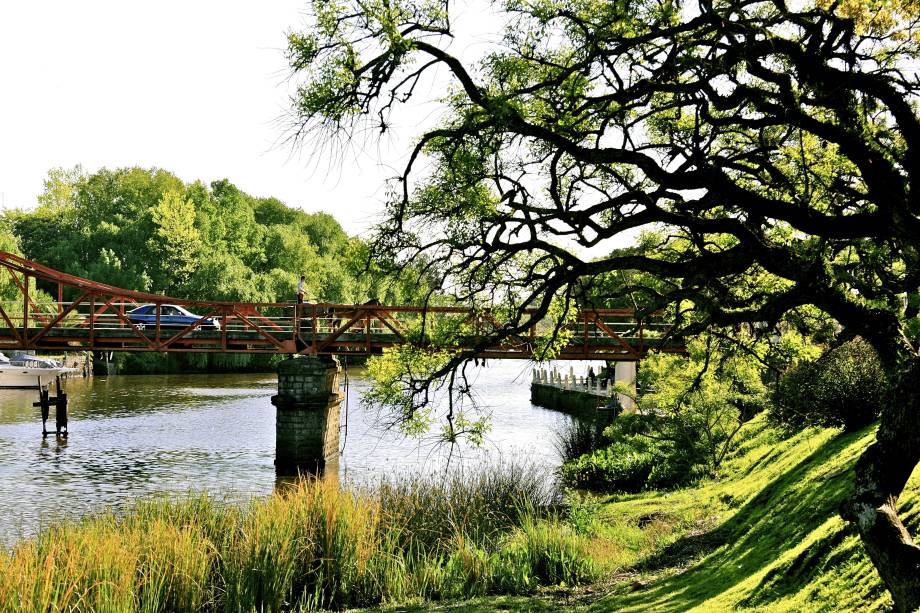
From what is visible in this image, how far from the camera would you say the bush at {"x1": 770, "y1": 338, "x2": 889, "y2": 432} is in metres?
11.1

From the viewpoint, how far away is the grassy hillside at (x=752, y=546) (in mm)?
7031

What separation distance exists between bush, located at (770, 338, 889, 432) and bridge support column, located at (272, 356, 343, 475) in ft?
50.8

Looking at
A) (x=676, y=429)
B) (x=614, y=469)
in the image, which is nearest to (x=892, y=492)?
(x=676, y=429)

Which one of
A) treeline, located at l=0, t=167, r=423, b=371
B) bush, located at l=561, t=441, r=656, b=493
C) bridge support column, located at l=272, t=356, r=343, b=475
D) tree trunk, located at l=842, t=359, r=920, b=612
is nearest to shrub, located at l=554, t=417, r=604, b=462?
bush, located at l=561, t=441, r=656, b=493

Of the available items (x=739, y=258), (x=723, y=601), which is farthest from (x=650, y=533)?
(x=739, y=258)

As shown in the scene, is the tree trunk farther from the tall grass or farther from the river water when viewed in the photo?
the river water

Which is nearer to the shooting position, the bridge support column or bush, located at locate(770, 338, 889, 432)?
bush, located at locate(770, 338, 889, 432)

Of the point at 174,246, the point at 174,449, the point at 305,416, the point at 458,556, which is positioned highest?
the point at 174,246

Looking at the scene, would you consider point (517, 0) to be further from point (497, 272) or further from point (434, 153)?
Result: point (497, 272)

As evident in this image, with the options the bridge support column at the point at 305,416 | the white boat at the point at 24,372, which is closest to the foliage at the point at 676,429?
the bridge support column at the point at 305,416

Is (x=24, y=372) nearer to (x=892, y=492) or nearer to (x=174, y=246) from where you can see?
(x=174, y=246)

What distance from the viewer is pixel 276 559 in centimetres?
948

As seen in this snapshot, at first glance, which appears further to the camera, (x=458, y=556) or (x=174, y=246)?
(x=174, y=246)

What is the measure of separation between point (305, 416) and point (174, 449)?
503 centimetres
